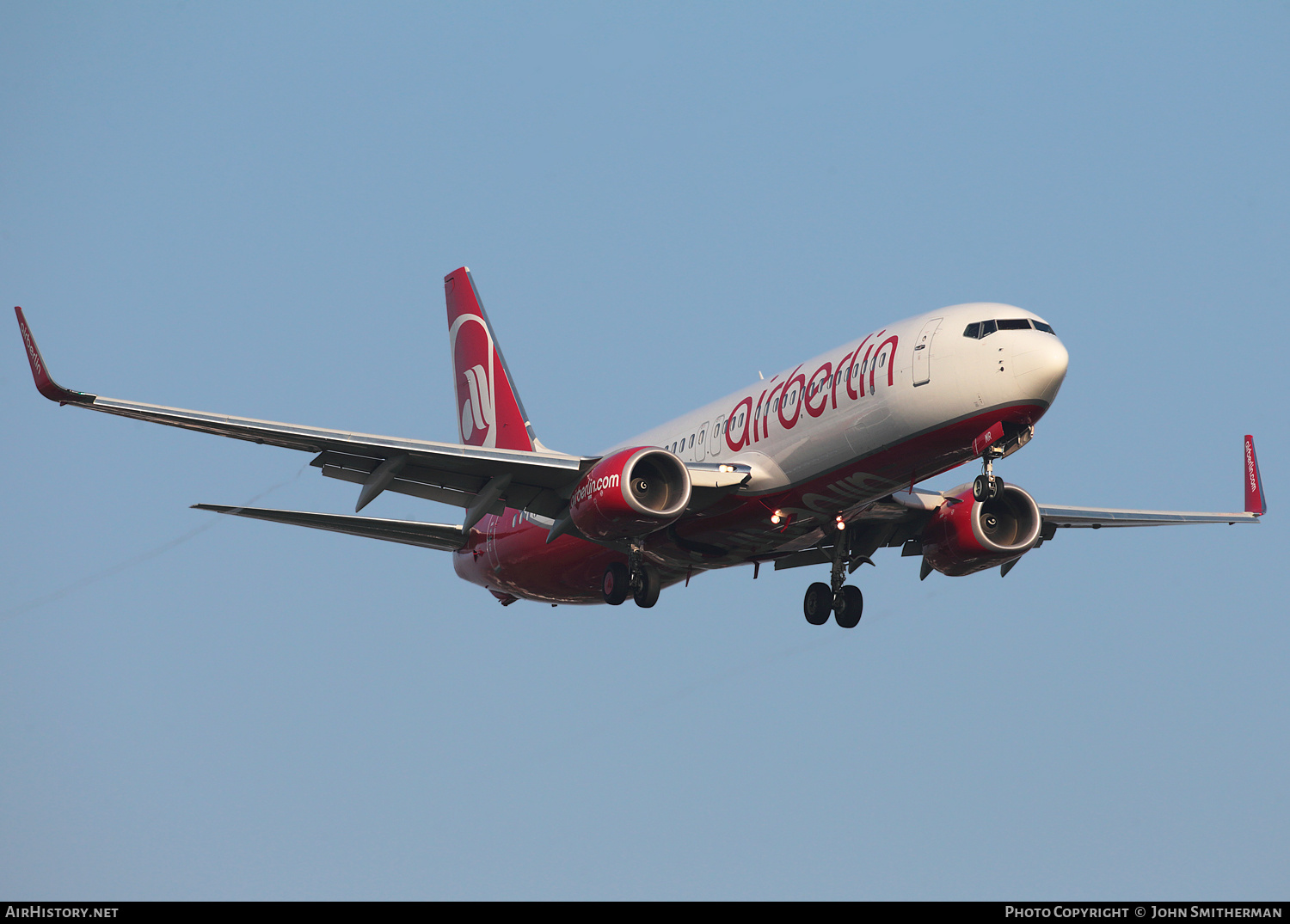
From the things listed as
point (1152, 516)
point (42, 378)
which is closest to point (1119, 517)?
point (1152, 516)

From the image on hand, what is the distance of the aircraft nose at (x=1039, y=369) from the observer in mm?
28031

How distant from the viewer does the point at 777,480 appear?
31484 mm

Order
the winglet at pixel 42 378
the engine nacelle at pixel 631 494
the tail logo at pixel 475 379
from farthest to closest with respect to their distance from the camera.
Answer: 1. the tail logo at pixel 475 379
2. the engine nacelle at pixel 631 494
3. the winglet at pixel 42 378

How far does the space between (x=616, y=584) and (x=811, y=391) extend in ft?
23.9

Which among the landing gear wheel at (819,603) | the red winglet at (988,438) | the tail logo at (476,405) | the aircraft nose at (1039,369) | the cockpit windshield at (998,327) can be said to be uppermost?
the tail logo at (476,405)

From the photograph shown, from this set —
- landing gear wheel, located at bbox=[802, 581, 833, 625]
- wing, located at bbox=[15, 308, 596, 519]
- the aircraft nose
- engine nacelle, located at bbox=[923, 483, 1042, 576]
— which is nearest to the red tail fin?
wing, located at bbox=[15, 308, 596, 519]

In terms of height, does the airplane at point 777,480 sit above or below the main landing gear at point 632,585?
above

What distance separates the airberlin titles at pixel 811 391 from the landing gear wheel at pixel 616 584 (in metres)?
4.33

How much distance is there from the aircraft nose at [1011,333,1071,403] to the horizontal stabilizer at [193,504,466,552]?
1635 centimetres

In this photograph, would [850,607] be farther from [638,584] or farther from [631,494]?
[631,494]

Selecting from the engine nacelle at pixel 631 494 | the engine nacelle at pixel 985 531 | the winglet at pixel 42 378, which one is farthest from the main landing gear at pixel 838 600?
the winglet at pixel 42 378

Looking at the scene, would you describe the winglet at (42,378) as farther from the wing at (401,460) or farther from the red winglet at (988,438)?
the red winglet at (988,438)
